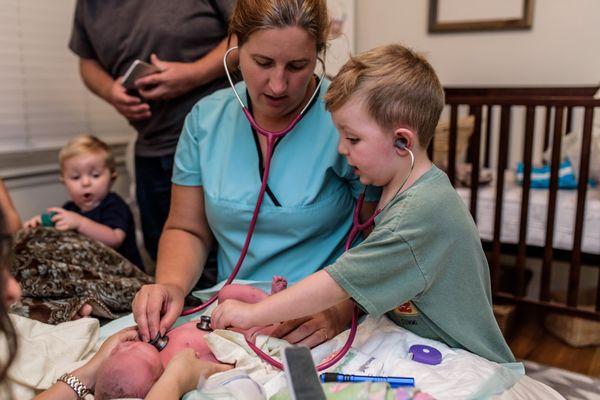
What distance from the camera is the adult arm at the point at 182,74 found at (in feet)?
5.41

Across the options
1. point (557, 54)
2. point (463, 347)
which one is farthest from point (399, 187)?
point (557, 54)

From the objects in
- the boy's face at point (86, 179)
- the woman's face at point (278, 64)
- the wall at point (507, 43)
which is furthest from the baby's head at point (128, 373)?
the wall at point (507, 43)

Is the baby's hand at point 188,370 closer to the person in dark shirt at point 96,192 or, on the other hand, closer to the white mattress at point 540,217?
the person in dark shirt at point 96,192

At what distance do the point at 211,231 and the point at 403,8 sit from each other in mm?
2101

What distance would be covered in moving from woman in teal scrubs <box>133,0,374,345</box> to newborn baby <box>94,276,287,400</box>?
2.8 inches

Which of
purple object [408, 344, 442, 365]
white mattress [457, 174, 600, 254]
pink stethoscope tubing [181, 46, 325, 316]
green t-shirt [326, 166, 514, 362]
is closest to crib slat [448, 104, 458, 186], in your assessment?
white mattress [457, 174, 600, 254]

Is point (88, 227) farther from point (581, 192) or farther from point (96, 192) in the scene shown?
point (581, 192)

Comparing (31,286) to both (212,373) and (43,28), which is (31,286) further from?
(43,28)

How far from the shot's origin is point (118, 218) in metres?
2.00

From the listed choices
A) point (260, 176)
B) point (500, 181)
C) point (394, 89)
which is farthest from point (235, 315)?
point (500, 181)

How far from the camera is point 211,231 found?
4.75ft

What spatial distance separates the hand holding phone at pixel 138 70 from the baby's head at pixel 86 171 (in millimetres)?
436

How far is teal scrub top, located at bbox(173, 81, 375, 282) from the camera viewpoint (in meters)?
1.26

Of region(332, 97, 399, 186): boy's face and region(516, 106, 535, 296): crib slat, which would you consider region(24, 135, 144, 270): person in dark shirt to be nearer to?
region(332, 97, 399, 186): boy's face
